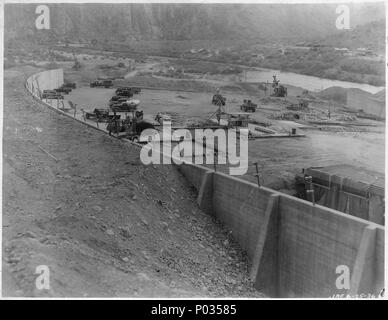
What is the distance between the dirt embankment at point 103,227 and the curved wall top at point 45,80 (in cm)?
1897

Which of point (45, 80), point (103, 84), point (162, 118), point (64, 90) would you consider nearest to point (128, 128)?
Result: point (162, 118)

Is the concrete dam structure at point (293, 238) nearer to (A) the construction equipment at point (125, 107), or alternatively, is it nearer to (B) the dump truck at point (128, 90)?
(A) the construction equipment at point (125, 107)

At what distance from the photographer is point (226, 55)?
205 ft

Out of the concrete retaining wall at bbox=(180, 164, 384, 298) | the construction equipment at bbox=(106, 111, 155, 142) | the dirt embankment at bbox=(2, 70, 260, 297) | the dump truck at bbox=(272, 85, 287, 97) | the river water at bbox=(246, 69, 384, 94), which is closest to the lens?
the dirt embankment at bbox=(2, 70, 260, 297)

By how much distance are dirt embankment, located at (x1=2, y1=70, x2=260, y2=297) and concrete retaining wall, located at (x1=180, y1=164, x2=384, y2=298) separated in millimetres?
749

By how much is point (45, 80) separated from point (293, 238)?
3685 cm

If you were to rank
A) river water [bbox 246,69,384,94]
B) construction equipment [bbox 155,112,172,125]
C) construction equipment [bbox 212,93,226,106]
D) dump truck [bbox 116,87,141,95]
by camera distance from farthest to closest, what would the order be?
1. river water [bbox 246,69,384,94]
2. dump truck [bbox 116,87,141,95]
3. construction equipment [bbox 212,93,226,106]
4. construction equipment [bbox 155,112,172,125]

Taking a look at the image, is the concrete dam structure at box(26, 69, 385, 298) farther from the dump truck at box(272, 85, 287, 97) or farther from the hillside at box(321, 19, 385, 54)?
the dump truck at box(272, 85, 287, 97)

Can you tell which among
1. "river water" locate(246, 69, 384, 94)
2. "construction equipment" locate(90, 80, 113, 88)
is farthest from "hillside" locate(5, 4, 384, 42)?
"construction equipment" locate(90, 80, 113, 88)

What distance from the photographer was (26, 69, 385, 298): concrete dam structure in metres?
14.9

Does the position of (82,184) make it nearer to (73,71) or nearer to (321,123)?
(321,123)

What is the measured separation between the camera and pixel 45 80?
4741 centimetres

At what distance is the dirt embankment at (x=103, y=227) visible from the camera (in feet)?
A: 40.8
